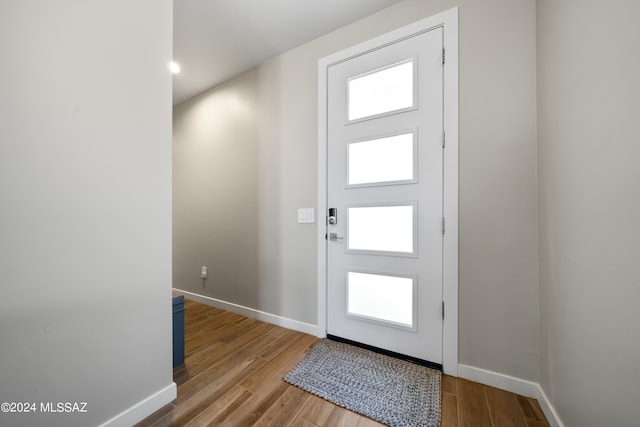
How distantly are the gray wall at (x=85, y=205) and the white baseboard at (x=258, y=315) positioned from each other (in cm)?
108

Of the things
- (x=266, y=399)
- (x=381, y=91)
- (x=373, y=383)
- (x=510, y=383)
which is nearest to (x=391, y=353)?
(x=373, y=383)

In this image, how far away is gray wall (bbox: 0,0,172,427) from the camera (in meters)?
0.89

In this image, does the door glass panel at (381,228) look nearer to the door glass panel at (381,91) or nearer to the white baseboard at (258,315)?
the door glass panel at (381,91)

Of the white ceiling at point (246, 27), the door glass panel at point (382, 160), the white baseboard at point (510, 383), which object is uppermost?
the white ceiling at point (246, 27)

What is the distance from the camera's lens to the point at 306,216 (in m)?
2.15

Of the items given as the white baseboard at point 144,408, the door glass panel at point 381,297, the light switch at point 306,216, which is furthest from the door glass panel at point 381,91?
the white baseboard at point 144,408

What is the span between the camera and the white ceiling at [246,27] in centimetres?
177

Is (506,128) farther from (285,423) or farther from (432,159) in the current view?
(285,423)

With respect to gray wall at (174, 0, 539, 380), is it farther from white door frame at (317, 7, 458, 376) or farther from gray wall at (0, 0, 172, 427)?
gray wall at (0, 0, 172, 427)

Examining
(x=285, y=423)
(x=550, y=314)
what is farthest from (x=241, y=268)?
(x=550, y=314)

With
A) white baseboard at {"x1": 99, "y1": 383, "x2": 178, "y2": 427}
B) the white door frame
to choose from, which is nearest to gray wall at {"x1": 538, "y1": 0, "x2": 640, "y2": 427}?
the white door frame

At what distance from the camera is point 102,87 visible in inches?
43.3

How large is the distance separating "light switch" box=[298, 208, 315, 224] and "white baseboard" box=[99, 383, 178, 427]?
4.68 ft

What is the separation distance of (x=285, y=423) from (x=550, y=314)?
4.84 feet
